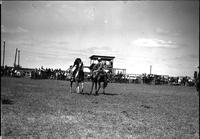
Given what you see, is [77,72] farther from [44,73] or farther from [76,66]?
[44,73]

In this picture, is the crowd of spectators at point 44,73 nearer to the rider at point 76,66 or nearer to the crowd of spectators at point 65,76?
the crowd of spectators at point 65,76

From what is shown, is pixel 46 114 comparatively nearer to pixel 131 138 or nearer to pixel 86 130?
pixel 86 130

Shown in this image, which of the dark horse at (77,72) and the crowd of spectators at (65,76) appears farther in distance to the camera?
the crowd of spectators at (65,76)

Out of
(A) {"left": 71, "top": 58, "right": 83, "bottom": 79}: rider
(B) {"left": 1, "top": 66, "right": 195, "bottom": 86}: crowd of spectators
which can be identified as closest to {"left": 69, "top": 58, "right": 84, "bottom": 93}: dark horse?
(A) {"left": 71, "top": 58, "right": 83, "bottom": 79}: rider

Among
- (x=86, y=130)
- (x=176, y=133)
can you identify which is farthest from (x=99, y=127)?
(x=176, y=133)

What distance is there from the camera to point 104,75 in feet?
58.1

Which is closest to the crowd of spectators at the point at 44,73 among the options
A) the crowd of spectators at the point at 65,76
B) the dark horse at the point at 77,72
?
the crowd of spectators at the point at 65,76

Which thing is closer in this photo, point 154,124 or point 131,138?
point 131,138

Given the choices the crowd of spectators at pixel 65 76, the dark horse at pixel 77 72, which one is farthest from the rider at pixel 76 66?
the crowd of spectators at pixel 65 76

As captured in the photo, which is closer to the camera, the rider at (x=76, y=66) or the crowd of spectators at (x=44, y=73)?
the rider at (x=76, y=66)

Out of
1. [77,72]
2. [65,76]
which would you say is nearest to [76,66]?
[77,72]

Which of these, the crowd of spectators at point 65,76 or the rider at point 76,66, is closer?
the rider at point 76,66

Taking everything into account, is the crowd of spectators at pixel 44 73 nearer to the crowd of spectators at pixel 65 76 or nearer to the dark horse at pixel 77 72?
the crowd of spectators at pixel 65 76

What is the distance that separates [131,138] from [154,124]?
197cm
